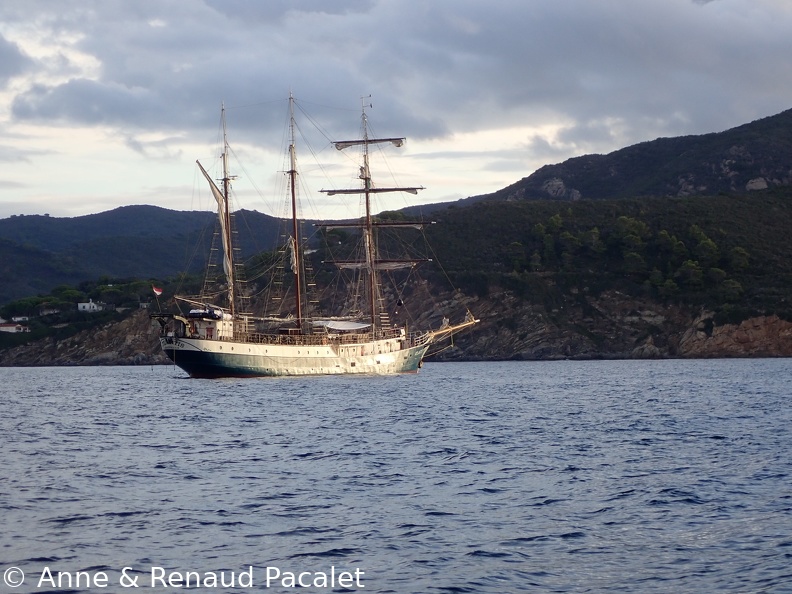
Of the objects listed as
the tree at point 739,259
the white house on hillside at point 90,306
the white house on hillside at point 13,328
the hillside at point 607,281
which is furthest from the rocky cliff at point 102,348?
the tree at point 739,259

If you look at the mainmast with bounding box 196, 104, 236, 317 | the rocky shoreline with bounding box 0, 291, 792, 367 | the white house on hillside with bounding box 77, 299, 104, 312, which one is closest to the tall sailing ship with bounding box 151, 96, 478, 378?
the mainmast with bounding box 196, 104, 236, 317

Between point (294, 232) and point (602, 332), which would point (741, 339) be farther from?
point (294, 232)

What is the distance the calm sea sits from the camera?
16.9 m

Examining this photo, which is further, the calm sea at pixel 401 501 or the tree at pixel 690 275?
the tree at pixel 690 275

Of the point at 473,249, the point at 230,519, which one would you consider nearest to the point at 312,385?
the point at 230,519

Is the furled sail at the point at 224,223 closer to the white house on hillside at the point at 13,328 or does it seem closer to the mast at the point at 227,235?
the mast at the point at 227,235

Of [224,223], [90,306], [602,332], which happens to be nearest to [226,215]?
[224,223]

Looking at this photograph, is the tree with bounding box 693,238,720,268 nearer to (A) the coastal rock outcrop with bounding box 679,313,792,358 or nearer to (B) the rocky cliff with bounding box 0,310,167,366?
(A) the coastal rock outcrop with bounding box 679,313,792,358

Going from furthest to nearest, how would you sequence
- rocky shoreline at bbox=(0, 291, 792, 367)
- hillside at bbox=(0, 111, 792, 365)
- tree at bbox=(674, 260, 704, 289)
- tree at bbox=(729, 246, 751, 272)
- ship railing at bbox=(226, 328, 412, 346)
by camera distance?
tree at bbox=(729, 246, 751, 272) < tree at bbox=(674, 260, 704, 289) < hillside at bbox=(0, 111, 792, 365) < rocky shoreline at bbox=(0, 291, 792, 367) < ship railing at bbox=(226, 328, 412, 346)

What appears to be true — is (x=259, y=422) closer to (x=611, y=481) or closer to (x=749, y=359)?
(x=611, y=481)

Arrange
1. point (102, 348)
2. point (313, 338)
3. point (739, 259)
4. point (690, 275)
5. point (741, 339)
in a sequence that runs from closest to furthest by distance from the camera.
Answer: point (313, 338) < point (741, 339) < point (690, 275) < point (739, 259) < point (102, 348)

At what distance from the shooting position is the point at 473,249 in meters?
144

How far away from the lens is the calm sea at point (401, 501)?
16.9m

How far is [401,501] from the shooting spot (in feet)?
75.2
